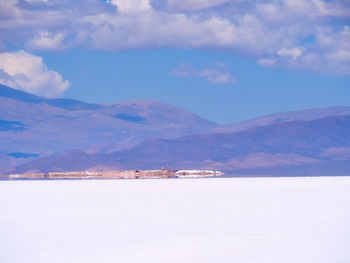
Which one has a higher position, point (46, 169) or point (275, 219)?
point (46, 169)

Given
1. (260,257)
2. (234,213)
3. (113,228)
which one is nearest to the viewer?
(260,257)

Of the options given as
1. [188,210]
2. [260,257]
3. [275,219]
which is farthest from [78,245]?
[188,210]

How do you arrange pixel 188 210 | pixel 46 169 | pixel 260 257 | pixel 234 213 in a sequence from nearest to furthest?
pixel 260 257, pixel 234 213, pixel 188 210, pixel 46 169

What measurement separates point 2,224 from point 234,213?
9.85 m

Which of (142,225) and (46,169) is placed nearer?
(142,225)

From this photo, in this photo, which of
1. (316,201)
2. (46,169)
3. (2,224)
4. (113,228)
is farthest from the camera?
(46,169)

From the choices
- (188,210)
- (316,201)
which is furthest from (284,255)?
(316,201)

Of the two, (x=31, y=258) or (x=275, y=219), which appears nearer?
(x=31, y=258)

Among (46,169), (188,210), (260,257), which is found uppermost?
(46,169)

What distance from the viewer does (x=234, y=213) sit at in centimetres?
2888

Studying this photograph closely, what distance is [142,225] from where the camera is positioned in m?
24.7

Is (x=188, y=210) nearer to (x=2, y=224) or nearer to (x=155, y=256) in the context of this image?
(x=2, y=224)

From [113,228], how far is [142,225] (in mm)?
1420

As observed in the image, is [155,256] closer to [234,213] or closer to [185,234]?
A: [185,234]
